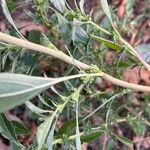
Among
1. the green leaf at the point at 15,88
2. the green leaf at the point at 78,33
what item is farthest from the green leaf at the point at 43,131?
the green leaf at the point at 78,33

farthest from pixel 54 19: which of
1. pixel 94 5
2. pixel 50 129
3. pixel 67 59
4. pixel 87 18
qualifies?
pixel 94 5

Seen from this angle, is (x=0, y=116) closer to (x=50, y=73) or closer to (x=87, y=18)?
(x=87, y=18)

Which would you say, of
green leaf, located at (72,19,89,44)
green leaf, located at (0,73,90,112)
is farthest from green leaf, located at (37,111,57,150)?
green leaf, located at (72,19,89,44)

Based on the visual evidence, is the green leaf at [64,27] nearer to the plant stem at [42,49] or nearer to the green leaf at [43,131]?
the plant stem at [42,49]

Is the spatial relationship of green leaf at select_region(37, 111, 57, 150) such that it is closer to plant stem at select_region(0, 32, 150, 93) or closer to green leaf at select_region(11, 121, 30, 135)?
plant stem at select_region(0, 32, 150, 93)

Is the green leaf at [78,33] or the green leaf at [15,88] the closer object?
the green leaf at [15,88]

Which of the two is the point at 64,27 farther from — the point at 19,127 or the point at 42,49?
the point at 19,127

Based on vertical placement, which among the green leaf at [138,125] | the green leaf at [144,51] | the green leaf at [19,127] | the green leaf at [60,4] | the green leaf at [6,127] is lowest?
the green leaf at [138,125]

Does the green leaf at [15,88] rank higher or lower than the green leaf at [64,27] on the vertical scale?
higher

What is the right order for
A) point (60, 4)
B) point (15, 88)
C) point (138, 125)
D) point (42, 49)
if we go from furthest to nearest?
point (138, 125), point (60, 4), point (42, 49), point (15, 88)

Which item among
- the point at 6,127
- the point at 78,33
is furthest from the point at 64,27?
the point at 6,127

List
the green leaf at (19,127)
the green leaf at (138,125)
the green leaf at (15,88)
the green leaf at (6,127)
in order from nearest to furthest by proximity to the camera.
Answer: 1. the green leaf at (15,88)
2. the green leaf at (6,127)
3. the green leaf at (19,127)
4. the green leaf at (138,125)
